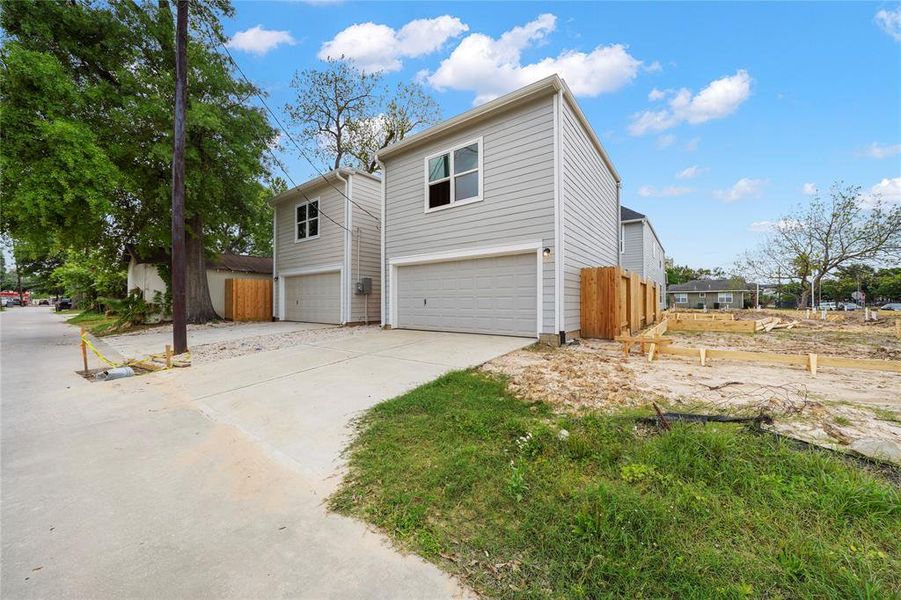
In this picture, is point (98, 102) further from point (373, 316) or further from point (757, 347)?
point (757, 347)

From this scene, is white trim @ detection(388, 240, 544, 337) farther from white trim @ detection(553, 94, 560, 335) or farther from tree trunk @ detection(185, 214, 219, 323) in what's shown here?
tree trunk @ detection(185, 214, 219, 323)

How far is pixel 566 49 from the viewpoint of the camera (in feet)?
29.0

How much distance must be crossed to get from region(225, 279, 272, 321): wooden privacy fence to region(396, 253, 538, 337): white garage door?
326 inches

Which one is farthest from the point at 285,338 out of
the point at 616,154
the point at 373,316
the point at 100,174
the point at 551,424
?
the point at 616,154

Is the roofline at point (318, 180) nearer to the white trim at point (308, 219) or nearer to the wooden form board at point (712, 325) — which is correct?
the white trim at point (308, 219)

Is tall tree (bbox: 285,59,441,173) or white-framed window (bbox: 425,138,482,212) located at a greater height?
tall tree (bbox: 285,59,441,173)

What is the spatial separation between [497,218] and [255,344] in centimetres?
651

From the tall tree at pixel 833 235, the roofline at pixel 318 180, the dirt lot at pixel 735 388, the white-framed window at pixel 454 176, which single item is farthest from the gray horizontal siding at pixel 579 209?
the tall tree at pixel 833 235

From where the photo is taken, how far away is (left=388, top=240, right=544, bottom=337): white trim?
759cm

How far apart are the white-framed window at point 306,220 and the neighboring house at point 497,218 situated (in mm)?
3996

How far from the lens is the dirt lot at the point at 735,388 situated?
290cm

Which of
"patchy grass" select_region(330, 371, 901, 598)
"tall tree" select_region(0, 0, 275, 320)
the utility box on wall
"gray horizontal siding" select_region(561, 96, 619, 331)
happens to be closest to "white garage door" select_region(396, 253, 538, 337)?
"gray horizontal siding" select_region(561, 96, 619, 331)

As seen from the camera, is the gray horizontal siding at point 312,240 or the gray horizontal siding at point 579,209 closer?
the gray horizontal siding at point 579,209

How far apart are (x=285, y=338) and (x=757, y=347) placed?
1085 cm
